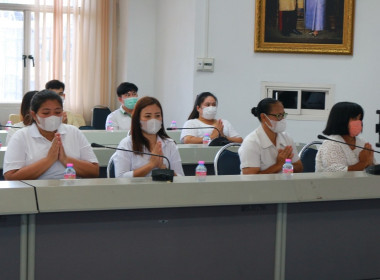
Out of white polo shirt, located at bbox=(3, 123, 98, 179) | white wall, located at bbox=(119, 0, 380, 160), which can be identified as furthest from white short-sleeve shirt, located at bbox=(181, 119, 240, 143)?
white polo shirt, located at bbox=(3, 123, 98, 179)

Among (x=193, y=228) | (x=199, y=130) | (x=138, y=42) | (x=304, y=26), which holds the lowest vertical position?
(x=193, y=228)

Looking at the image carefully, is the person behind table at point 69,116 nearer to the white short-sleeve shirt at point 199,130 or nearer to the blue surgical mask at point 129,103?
the blue surgical mask at point 129,103

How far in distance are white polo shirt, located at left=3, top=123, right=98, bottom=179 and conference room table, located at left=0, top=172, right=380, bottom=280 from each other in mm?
959

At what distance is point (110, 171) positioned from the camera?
13.8ft

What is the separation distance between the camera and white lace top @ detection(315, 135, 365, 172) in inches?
167

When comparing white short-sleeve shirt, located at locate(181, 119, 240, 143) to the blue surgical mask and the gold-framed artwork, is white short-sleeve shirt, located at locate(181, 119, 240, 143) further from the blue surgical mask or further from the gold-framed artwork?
the gold-framed artwork

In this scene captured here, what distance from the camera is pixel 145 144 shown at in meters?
4.07

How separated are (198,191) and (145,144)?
127 cm

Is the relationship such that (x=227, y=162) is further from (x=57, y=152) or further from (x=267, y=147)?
(x=57, y=152)

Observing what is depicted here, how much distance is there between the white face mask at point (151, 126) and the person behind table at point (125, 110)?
9.62 ft

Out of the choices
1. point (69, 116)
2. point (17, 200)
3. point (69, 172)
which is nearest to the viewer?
point (17, 200)

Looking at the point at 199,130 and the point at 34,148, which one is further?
the point at 199,130

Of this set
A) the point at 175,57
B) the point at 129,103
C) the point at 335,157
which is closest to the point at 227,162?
the point at 335,157

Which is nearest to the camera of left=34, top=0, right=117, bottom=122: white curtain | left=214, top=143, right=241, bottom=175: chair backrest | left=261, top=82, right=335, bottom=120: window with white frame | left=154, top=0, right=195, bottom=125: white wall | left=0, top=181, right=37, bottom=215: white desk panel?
left=0, top=181, right=37, bottom=215: white desk panel
